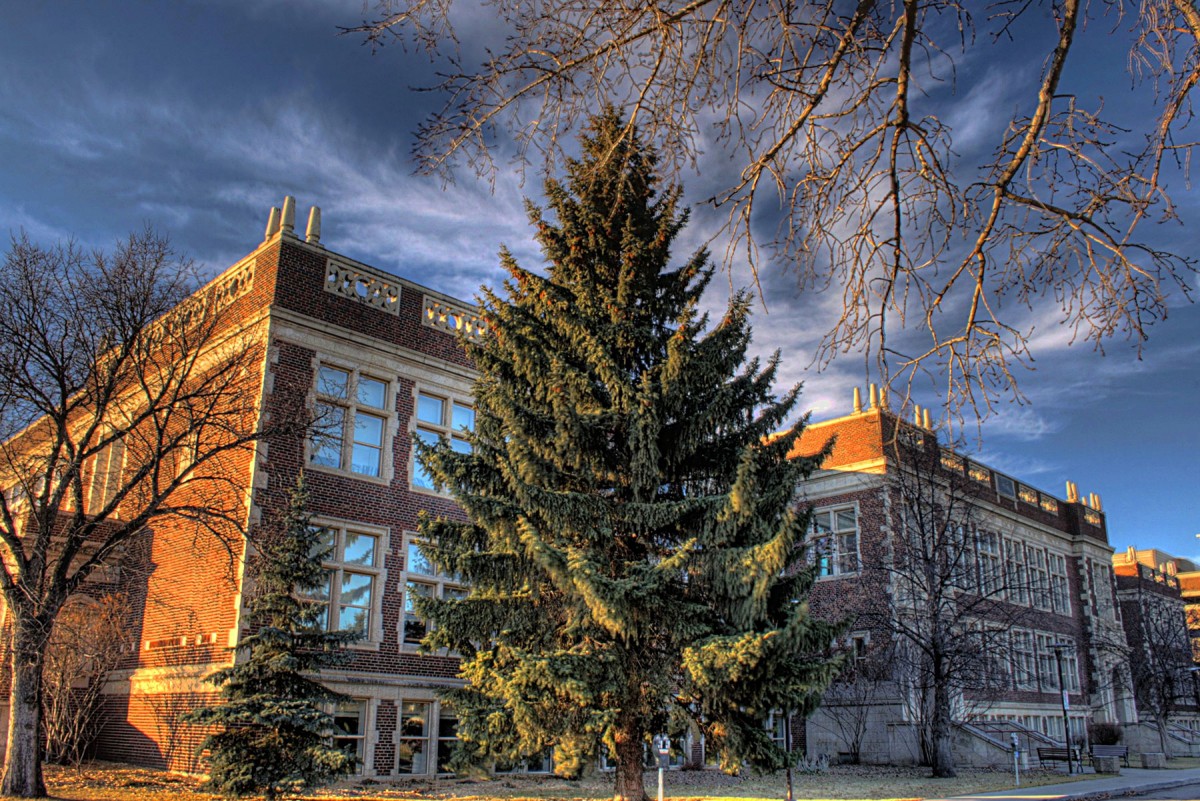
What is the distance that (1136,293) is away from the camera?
522 cm

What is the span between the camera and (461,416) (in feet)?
72.0

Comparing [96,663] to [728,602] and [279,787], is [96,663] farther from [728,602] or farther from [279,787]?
[728,602]

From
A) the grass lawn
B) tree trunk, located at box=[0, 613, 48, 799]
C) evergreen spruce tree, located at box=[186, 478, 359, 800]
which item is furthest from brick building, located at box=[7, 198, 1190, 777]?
tree trunk, located at box=[0, 613, 48, 799]

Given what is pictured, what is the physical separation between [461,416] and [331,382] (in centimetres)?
357

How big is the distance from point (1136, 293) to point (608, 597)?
7.66m

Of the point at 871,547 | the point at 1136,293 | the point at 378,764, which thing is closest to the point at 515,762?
the point at 378,764

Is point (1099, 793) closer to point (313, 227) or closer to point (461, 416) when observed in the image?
point (461, 416)

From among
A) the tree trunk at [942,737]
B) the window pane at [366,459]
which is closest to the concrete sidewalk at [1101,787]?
the tree trunk at [942,737]

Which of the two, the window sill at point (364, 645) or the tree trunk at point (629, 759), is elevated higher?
the window sill at point (364, 645)

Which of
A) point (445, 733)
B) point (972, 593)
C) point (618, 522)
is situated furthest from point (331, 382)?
point (972, 593)

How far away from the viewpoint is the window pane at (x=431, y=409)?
2116 centimetres

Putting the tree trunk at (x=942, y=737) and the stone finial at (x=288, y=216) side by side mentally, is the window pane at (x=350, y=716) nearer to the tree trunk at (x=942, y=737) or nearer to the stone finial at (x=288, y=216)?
the stone finial at (x=288, y=216)

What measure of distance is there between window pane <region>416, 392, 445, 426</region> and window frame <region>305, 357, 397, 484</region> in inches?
35.0

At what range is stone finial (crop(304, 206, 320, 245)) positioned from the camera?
780 inches
